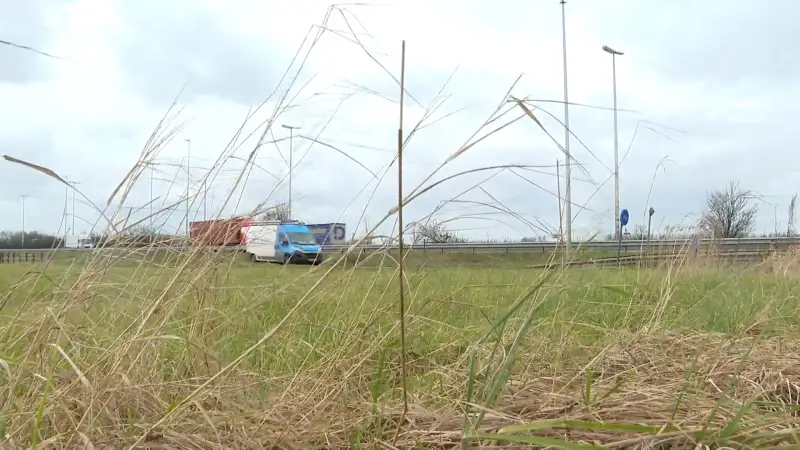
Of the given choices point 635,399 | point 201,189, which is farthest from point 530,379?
point 201,189

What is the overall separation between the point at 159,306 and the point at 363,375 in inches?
26.1

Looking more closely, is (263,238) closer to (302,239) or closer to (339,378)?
(302,239)

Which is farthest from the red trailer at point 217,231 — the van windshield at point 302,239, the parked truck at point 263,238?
the van windshield at point 302,239

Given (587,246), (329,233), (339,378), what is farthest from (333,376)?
(587,246)

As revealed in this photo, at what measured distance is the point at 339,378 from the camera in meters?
1.86

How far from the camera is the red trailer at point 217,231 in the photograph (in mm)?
2068

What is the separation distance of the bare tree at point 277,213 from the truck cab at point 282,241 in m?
0.02

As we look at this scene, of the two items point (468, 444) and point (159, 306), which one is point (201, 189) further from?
point (468, 444)

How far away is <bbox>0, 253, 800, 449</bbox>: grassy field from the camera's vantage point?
54.4 inches

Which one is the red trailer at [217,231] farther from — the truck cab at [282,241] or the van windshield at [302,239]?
the van windshield at [302,239]

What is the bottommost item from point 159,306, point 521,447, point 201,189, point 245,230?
point 521,447

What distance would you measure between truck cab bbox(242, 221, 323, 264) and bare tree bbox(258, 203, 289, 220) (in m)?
0.02

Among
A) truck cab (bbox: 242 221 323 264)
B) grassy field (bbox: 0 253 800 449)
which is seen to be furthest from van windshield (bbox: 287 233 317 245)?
grassy field (bbox: 0 253 800 449)

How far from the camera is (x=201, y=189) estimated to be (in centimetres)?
210
